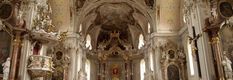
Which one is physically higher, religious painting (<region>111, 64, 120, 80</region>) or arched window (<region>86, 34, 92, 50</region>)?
arched window (<region>86, 34, 92, 50</region>)

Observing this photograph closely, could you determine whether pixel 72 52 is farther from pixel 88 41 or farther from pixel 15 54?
pixel 15 54

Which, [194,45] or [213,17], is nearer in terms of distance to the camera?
[213,17]

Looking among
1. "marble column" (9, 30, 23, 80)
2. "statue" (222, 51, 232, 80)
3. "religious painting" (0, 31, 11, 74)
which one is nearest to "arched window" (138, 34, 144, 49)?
"statue" (222, 51, 232, 80)

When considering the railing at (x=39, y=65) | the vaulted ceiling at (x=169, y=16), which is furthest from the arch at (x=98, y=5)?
the railing at (x=39, y=65)

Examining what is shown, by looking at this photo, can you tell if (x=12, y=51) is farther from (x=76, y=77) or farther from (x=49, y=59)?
(x=76, y=77)

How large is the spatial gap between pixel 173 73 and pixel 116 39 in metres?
10.9

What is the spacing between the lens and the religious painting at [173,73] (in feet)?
70.6

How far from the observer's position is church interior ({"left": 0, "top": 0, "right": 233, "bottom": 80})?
1368 cm

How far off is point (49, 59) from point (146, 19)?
13.0 meters

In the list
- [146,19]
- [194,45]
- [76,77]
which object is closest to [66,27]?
[76,77]

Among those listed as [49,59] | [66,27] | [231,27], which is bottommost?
[49,59]

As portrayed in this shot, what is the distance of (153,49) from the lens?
23.4m

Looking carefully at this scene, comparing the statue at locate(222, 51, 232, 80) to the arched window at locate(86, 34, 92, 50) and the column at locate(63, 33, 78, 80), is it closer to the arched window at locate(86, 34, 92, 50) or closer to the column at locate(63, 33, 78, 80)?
the column at locate(63, 33, 78, 80)

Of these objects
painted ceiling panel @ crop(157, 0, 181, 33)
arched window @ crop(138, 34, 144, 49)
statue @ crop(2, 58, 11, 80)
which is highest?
painted ceiling panel @ crop(157, 0, 181, 33)
